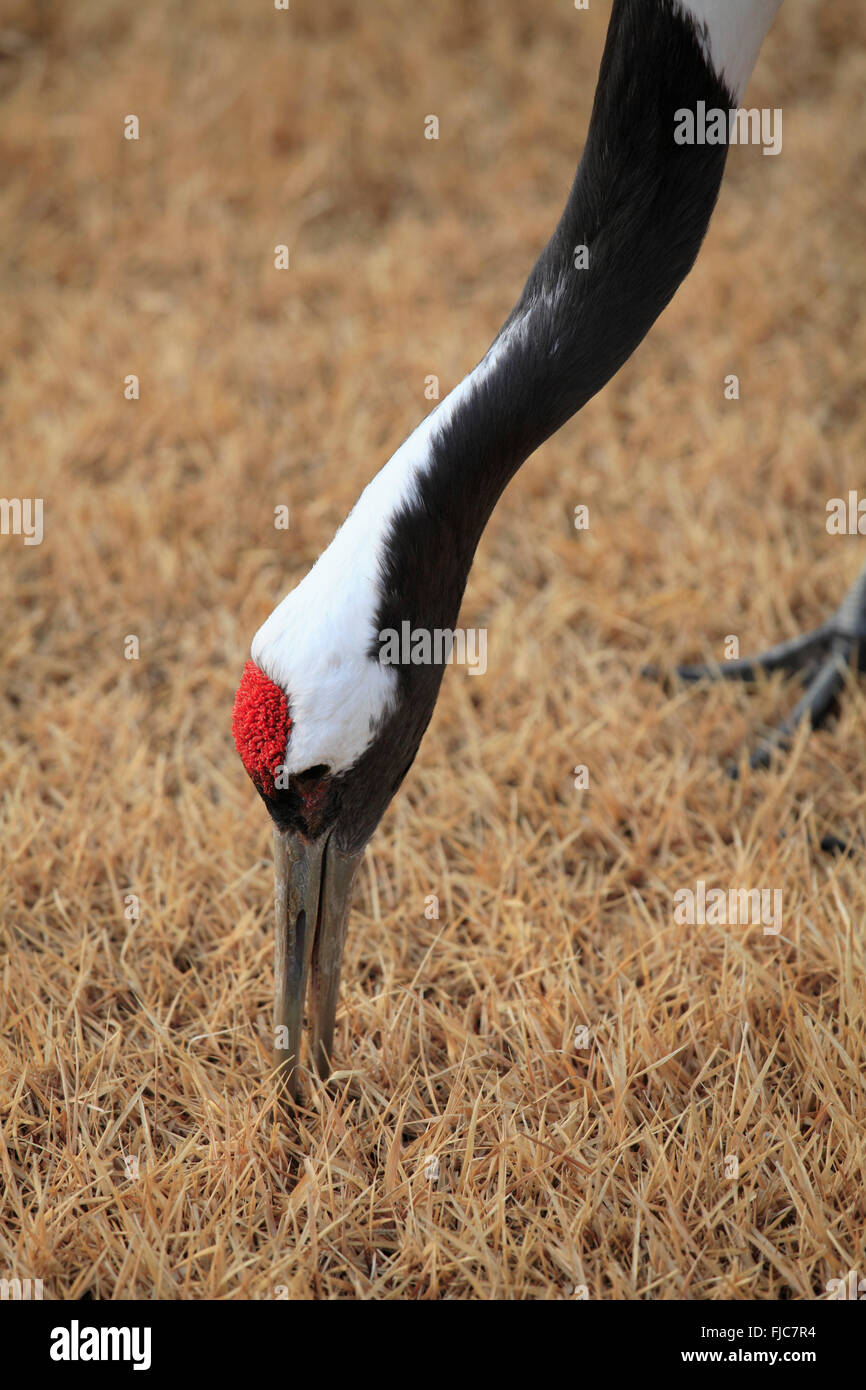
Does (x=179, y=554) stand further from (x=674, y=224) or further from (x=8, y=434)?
(x=674, y=224)

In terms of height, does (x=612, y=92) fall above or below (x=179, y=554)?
above

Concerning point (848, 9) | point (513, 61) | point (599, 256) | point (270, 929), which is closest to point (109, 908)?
point (270, 929)

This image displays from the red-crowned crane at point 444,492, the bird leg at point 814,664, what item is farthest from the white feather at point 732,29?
the bird leg at point 814,664

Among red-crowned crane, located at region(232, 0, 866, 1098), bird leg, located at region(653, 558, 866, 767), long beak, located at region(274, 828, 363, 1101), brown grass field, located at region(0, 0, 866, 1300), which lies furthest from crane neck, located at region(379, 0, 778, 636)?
bird leg, located at region(653, 558, 866, 767)

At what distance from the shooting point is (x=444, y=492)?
5.24 ft

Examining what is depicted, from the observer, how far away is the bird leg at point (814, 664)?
2551 mm

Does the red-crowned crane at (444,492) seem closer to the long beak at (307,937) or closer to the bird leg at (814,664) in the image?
the long beak at (307,937)

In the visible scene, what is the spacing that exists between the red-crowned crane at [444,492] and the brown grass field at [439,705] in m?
0.27

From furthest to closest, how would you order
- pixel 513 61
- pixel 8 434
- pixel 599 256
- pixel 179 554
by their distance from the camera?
pixel 513 61
pixel 8 434
pixel 179 554
pixel 599 256

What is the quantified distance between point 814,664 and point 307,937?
A: 1.49m

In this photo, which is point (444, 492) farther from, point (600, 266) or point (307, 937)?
point (307, 937)

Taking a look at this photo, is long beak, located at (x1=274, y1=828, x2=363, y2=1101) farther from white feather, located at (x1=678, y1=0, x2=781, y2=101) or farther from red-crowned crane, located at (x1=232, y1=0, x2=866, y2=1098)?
white feather, located at (x1=678, y1=0, x2=781, y2=101)
